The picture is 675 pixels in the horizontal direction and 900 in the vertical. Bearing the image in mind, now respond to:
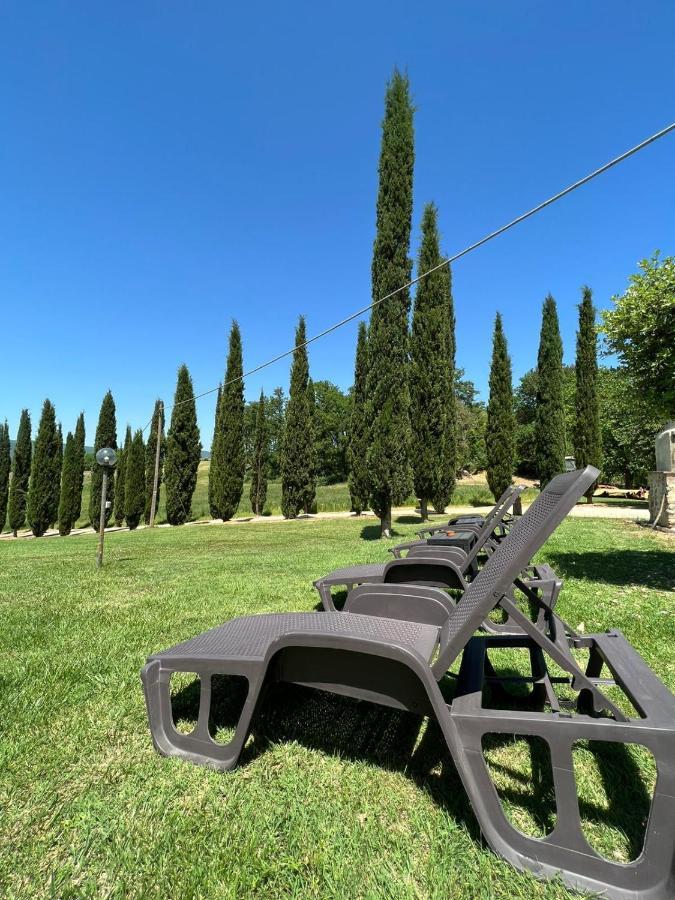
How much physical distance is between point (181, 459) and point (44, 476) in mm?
6801

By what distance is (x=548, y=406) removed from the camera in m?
19.8

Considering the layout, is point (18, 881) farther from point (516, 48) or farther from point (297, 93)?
point (297, 93)

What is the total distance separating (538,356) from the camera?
818 inches

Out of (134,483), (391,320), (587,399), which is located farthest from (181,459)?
(587,399)

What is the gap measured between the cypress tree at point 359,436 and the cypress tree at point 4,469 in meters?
16.9

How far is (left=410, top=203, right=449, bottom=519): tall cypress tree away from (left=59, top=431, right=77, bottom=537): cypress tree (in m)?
16.2

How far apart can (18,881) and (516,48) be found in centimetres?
967

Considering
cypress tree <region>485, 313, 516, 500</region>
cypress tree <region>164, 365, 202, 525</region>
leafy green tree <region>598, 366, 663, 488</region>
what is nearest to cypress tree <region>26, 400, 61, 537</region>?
cypress tree <region>164, 365, 202, 525</region>

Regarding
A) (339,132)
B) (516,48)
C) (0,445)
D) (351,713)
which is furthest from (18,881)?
(0,445)

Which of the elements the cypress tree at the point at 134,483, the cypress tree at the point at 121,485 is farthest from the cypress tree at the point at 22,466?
the cypress tree at the point at 134,483

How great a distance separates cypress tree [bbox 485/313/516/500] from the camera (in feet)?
58.8

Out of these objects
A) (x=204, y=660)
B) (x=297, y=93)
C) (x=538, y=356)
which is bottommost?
(x=204, y=660)

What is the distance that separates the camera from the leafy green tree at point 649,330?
4.51 metres

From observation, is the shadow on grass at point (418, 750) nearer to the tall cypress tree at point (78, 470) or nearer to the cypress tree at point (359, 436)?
the cypress tree at point (359, 436)
